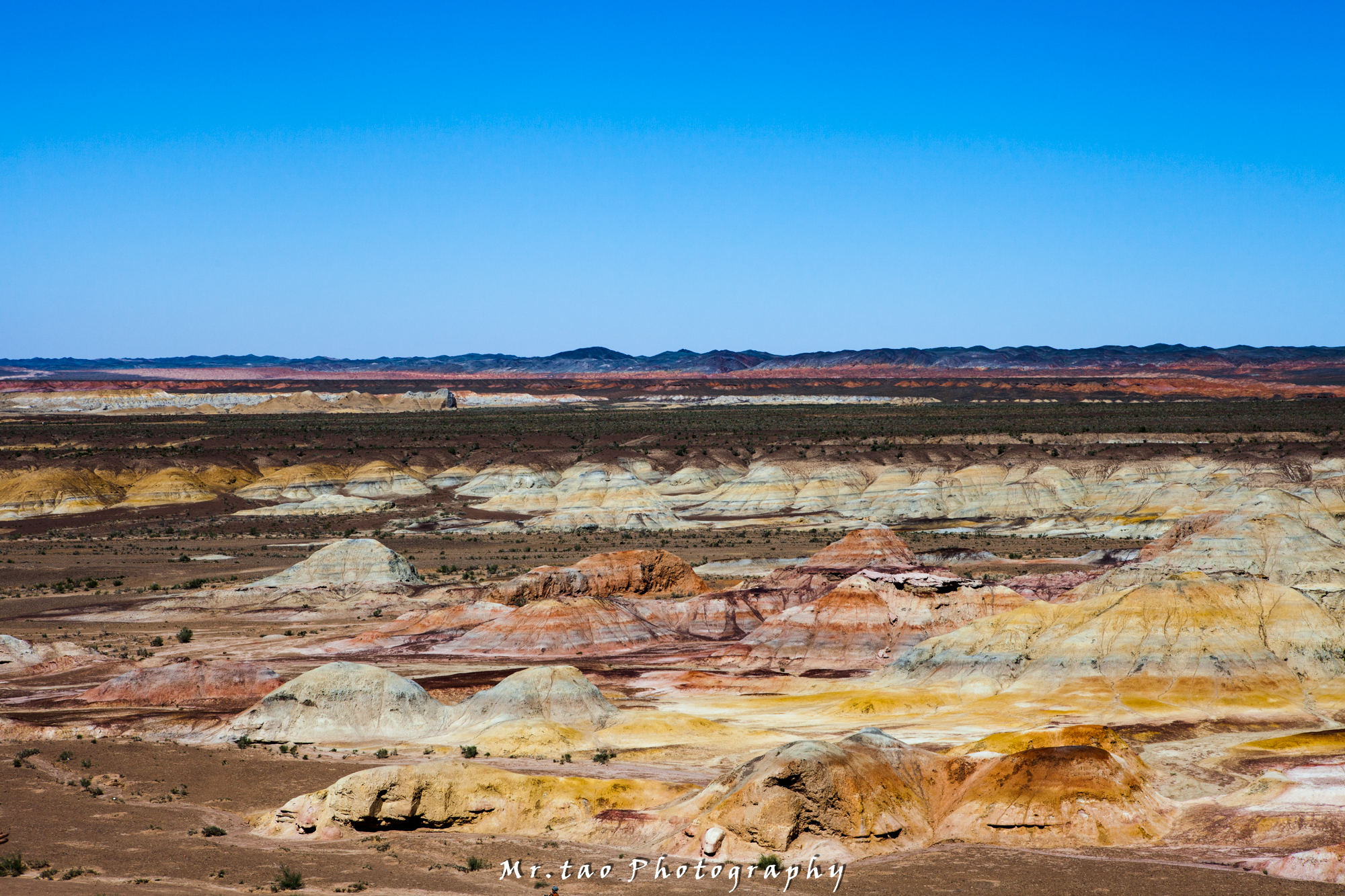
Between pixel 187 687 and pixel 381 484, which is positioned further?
pixel 381 484

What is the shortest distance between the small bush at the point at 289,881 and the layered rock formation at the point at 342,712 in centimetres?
1339

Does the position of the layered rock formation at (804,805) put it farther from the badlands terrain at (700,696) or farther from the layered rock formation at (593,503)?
the layered rock formation at (593,503)

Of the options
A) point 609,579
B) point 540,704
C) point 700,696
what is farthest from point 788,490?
point 540,704

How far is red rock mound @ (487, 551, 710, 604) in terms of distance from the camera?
189ft

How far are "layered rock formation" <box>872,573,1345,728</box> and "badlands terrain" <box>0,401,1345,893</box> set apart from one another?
0.12m

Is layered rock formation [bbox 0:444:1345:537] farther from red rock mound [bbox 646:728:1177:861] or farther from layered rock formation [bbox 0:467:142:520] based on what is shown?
red rock mound [bbox 646:728:1177:861]

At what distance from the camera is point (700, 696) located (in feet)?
138

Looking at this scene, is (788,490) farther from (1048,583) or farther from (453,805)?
(453,805)

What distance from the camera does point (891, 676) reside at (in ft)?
140

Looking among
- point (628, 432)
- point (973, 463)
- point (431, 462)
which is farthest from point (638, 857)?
point (628, 432)

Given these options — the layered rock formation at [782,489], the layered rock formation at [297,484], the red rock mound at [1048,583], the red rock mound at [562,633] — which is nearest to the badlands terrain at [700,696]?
the red rock mound at [562,633]

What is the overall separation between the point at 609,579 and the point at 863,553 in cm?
1191

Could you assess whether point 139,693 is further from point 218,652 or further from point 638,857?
point 638,857

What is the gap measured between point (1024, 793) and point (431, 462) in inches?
4101
